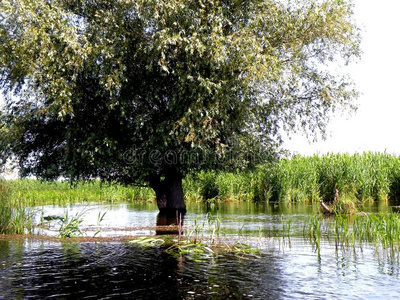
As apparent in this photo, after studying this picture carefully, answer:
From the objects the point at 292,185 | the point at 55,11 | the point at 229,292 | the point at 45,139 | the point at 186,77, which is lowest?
the point at 229,292

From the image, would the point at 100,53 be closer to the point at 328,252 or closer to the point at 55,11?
the point at 55,11

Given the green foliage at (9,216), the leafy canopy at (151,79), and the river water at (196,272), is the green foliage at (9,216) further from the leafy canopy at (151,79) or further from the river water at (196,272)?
the leafy canopy at (151,79)

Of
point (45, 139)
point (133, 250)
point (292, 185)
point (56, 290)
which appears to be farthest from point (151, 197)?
point (56, 290)

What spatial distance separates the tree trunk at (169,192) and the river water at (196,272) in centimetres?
1346

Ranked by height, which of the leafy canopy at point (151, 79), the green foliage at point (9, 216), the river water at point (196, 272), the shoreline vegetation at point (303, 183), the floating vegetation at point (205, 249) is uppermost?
the leafy canopy at point (151, 79)

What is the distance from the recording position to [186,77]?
2297 centimetres

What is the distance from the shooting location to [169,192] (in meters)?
29.5

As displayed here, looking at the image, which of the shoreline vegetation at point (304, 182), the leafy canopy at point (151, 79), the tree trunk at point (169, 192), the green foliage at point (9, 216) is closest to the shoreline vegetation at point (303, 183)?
the shoreline vegetation at point (304, 182)

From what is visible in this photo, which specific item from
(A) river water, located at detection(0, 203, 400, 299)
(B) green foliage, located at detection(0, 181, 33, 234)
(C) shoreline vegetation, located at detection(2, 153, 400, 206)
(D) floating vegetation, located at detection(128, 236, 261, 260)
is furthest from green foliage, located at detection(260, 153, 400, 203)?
(D) floating vegetation, located at detection(128, 236, 261, 260)

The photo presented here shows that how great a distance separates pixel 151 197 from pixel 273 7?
23.3 meters

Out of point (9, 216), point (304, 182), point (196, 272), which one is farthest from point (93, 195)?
point (196, 272)

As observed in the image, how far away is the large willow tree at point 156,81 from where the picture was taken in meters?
23.0

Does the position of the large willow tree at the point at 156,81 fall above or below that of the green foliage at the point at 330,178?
above

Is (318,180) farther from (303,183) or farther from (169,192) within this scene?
(169,192)
